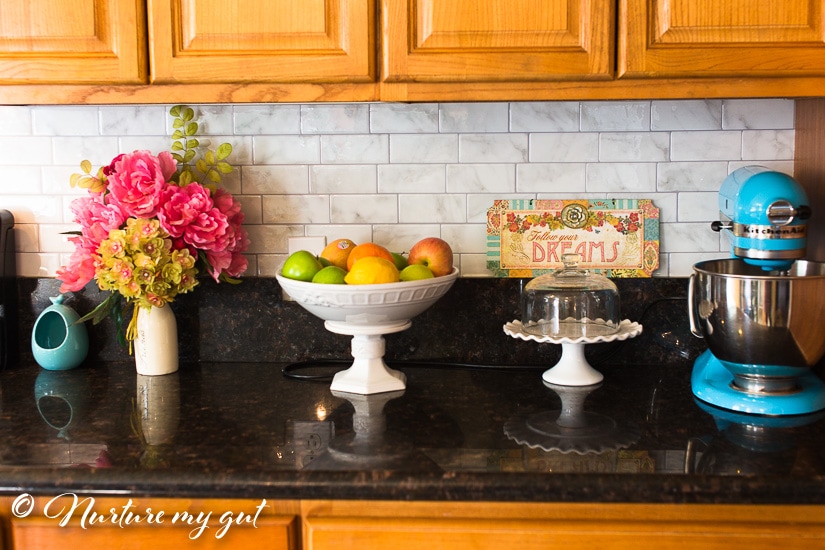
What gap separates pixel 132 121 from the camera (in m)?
1.80

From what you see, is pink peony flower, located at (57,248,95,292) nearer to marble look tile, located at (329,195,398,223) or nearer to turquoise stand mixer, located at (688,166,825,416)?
marble look tile, located at (329,195,398,223)

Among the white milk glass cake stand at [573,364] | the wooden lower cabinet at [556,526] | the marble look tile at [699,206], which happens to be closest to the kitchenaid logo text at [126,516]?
the wooden lower cabinet at [556,526]

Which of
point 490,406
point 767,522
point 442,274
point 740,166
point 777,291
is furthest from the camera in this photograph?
point 740,166

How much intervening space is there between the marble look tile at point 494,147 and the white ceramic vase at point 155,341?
718 millimetres

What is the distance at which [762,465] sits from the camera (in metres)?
1.19

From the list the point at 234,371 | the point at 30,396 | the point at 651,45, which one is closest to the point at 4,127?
the point at 30,396

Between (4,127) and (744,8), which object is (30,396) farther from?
(744,8)

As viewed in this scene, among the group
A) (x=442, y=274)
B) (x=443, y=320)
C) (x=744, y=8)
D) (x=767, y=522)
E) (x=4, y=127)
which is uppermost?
(x=744, y=8)

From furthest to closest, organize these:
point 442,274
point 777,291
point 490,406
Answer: point 442,274
point 490,406
point 777,291

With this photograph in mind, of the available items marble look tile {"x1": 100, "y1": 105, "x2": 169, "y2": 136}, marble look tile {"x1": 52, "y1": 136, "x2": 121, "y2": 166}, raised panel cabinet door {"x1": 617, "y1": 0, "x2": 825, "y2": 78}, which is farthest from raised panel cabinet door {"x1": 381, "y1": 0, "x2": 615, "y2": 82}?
A: marble look tile {"x1": 52, "y1": 136, "x2": 121, "y2": 166}

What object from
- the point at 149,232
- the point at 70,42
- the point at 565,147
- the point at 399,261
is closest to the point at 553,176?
the point at 565,147

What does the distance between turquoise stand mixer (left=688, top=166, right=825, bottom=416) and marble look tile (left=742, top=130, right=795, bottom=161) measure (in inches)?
10.4

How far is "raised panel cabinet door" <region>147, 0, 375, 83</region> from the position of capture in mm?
1413

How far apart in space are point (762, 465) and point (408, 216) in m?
0.89
